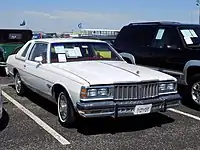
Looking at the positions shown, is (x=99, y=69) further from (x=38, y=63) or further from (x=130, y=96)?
(x=38, y=63)

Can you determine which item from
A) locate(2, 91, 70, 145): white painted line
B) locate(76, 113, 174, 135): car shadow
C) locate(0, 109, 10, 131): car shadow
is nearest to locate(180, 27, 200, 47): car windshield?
locate(76, 113, 174, 135): car shadow

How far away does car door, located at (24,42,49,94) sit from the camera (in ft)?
21.4

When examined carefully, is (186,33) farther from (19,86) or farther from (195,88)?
(19,86)

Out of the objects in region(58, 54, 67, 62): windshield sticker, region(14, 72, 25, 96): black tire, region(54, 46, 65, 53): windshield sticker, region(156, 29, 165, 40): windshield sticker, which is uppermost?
region(156, 29, 165, 40): windshield sticker

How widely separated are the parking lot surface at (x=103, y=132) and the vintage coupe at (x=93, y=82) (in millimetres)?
357

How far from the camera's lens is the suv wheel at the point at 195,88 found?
23.9ft

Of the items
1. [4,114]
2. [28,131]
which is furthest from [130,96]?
[4,114]

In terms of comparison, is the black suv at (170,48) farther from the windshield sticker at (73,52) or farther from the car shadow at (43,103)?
the car shadow at (43,103)

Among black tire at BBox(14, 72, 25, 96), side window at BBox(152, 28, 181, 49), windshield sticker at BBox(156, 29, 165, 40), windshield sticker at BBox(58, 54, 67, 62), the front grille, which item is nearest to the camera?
the front grille

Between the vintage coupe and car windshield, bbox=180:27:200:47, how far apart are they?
6.22ft

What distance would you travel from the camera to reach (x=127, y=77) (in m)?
5.41

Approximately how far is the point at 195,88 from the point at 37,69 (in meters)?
3.39

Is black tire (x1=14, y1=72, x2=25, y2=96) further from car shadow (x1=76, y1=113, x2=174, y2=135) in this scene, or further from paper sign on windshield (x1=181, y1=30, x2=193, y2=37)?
paper sign on windshield (x1=181, y1=30, x2=193, y2=37)

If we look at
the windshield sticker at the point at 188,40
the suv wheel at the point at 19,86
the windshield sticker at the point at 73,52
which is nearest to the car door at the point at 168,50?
the windshield sticker at the point at 188,40
